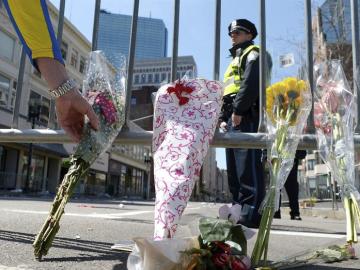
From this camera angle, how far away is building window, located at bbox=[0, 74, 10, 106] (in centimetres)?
2297

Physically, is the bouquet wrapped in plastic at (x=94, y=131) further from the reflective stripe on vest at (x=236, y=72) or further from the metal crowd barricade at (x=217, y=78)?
the reflective stripe on vest at (x=236, y=72)

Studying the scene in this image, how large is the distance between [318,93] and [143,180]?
48298mm

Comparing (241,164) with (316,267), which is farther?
(241,164)

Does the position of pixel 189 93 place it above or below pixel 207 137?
above

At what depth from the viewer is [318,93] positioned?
1.89 m

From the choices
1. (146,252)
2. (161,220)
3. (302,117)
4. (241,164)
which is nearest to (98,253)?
(161,220)

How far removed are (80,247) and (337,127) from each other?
1.23 m

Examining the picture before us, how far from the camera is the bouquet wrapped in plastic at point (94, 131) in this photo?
1.50 m

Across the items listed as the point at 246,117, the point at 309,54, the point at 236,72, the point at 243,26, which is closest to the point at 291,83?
the point at 309,54

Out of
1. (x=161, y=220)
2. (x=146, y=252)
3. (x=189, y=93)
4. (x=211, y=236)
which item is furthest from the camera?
(x=189, y=93)

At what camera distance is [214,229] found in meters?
1.03

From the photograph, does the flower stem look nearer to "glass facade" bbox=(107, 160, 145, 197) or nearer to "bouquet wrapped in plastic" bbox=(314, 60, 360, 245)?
"bouquet wrapped in plastic" bbox=(314, 60, 360, 245)

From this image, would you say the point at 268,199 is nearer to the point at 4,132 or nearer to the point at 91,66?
the point at 91,66

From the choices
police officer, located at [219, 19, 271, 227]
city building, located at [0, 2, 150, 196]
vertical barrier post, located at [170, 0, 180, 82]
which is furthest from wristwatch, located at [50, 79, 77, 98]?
city building, located at [0, 2, 150, 196]
